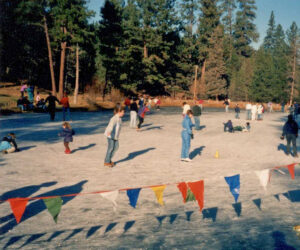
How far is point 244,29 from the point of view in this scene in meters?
102

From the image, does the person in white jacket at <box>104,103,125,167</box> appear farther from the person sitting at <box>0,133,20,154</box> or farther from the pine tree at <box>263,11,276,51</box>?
the pine tree at <box>263,11,276,51</box>

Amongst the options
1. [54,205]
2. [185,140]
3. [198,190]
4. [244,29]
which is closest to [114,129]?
[185,140]

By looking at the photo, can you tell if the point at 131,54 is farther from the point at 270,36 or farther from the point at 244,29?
the point at 270,36

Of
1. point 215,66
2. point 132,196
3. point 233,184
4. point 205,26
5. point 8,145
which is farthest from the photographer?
point 215,66

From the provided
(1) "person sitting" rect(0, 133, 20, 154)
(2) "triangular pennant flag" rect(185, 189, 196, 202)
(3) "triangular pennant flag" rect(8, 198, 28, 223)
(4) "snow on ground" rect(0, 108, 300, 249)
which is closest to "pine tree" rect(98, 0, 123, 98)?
(4) "snow on ground" rect(0, 108, 300, 249)

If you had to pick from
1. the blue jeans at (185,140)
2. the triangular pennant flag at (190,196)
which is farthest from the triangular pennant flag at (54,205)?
the blue jeans at (185,140)

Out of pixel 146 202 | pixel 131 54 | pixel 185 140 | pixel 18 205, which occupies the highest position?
pixel 131 54

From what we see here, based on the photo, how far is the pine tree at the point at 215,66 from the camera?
69250 millimetres

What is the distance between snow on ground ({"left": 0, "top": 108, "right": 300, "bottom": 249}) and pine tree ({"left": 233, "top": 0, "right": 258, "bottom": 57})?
9032cm

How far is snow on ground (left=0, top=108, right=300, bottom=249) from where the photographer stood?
17.9 feet

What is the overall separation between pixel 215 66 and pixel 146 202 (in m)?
67.4

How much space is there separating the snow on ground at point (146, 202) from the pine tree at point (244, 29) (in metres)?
90.3

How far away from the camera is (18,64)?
47.7 meters

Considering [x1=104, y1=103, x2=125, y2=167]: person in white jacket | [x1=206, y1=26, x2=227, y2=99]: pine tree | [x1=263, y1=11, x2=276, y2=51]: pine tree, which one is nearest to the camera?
[x1=104, y1=103, x2=125, y2=167]: person in white jacket
